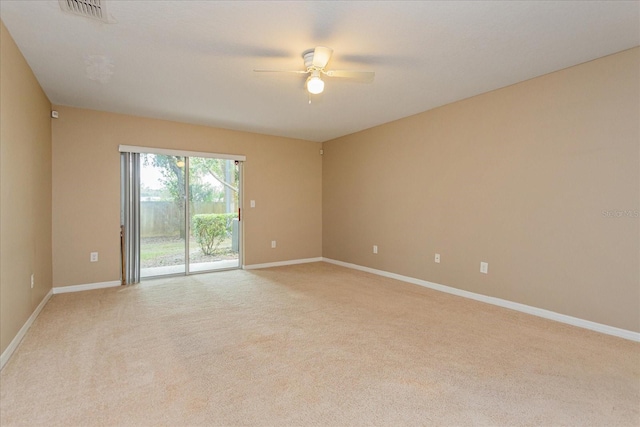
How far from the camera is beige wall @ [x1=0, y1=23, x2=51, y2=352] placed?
2322 millimetres

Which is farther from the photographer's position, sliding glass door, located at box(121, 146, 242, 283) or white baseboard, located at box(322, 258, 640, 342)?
sliding glass door, located at box(121, 146, 242, 283)

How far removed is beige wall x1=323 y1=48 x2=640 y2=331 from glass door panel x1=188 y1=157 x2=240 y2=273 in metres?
2.56

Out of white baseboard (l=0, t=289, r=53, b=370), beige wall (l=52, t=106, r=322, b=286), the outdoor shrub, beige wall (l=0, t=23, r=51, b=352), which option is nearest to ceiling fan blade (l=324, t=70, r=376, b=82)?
beige wall (l=0, t=23, r=51, b=352)

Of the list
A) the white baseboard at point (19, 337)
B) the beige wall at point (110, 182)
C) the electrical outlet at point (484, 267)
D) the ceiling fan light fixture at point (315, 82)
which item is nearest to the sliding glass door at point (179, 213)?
the beige wall at point (110, 182)

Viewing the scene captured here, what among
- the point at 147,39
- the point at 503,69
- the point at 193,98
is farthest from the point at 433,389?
the point at 193,98

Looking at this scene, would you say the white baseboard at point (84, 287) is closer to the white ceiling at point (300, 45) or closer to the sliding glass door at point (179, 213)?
the sliding glass door at point (179, 213)

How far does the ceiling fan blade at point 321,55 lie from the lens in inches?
101

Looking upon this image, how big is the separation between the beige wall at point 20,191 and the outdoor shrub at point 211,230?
1.91 metres

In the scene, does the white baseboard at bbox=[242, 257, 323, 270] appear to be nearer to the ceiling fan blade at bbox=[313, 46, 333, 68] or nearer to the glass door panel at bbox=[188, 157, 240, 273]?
the glass door panel at bbox=[188, 157, 240, 273]

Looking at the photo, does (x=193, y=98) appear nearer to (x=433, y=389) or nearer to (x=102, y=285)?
(x=102, y=285)

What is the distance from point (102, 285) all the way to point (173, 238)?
1.09 metres

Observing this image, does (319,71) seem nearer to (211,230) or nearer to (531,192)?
(531,192)

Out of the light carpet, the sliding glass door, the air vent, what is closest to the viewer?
the light carpet

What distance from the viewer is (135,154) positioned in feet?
15.1
